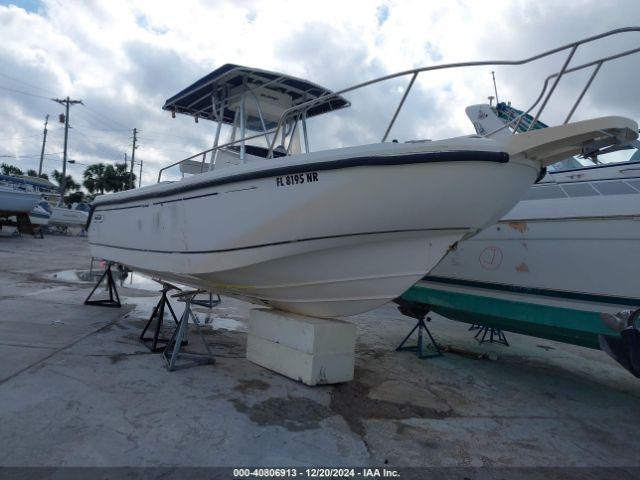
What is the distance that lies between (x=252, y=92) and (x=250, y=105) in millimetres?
191

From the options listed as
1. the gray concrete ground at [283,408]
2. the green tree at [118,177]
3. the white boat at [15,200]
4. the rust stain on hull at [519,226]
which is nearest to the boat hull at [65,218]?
the white boat at [15,200]

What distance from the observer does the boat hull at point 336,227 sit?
3363mm

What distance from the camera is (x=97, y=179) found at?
4528 centimetres

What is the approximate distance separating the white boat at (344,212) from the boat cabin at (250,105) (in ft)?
3.81

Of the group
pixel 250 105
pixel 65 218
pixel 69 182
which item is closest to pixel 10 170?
pixel 69 182

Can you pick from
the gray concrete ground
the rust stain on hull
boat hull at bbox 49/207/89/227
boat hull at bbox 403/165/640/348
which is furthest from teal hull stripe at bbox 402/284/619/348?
boat hull at bbox 49/207/89/227

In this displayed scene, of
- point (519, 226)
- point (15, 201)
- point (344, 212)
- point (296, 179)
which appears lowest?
point (344, 212)

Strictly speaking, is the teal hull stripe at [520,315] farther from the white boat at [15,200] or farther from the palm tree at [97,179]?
the palm tree at [97,179]

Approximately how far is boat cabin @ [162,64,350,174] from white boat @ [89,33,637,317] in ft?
3.81

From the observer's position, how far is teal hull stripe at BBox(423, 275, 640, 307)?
407cm

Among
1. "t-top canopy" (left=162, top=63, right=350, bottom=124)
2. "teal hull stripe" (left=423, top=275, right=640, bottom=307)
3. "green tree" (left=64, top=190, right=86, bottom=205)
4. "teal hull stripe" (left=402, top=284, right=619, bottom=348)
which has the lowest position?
"teal hull stripe" (left=402, top=284, right=619, bottom=348)

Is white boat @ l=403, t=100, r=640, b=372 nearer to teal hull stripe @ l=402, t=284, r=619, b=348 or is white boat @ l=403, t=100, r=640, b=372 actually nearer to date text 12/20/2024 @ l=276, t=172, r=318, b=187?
Answer: teal hull stripe @ l=402, t=284, r=619, b=348

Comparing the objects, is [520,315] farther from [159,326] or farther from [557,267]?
[159,326]

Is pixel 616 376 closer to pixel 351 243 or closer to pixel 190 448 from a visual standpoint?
pixel 351 243
